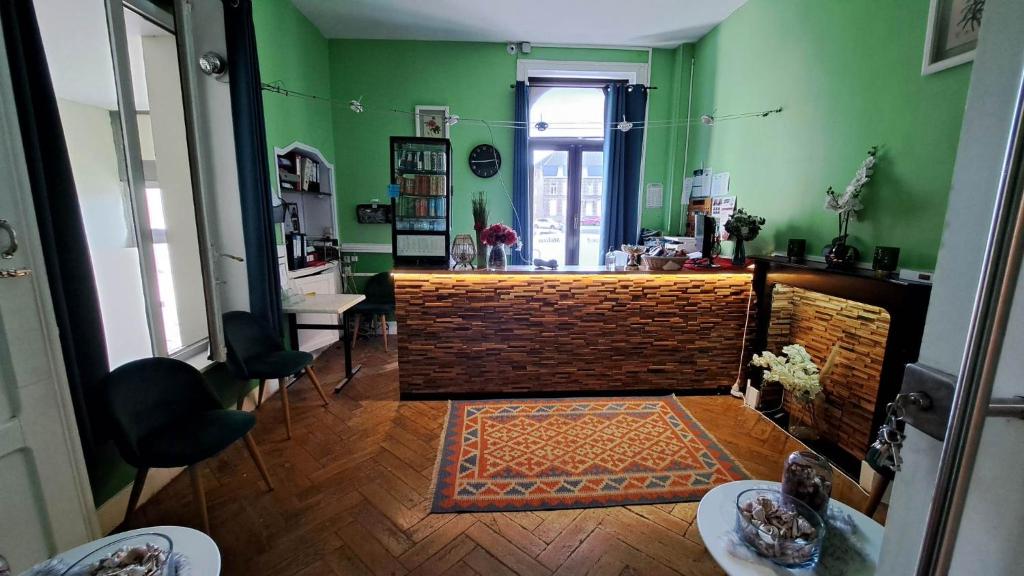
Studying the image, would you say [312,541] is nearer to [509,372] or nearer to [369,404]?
[369,404]

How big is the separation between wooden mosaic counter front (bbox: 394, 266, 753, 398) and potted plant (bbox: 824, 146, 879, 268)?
27.4 inches

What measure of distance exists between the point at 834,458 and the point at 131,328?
4.27m

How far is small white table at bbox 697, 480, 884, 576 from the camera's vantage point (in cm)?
102

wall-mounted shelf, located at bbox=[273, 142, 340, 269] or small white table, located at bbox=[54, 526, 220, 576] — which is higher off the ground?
wall-mounted shelf, located at bbox=[273, 142, 340, 269]

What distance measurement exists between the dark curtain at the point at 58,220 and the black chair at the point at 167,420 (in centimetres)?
9

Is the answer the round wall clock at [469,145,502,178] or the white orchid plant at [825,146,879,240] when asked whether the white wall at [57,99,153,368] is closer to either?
the round wall clock at [469,145,502,178]

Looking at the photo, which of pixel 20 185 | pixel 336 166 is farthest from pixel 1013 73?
pixel 336 166

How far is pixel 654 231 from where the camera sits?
4695mm

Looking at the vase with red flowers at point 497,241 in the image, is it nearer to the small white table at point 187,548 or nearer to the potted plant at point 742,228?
the potted plant at point 742,228

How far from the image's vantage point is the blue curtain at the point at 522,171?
4.50 metres

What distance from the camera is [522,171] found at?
4625 mm

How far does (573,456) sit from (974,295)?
2.07 meters

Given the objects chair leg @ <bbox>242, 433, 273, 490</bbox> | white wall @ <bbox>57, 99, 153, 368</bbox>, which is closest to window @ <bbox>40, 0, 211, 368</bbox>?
white wall @ <bbox>57, 99, 153, 368</bbox>

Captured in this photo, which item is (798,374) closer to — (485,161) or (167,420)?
(167,420)
